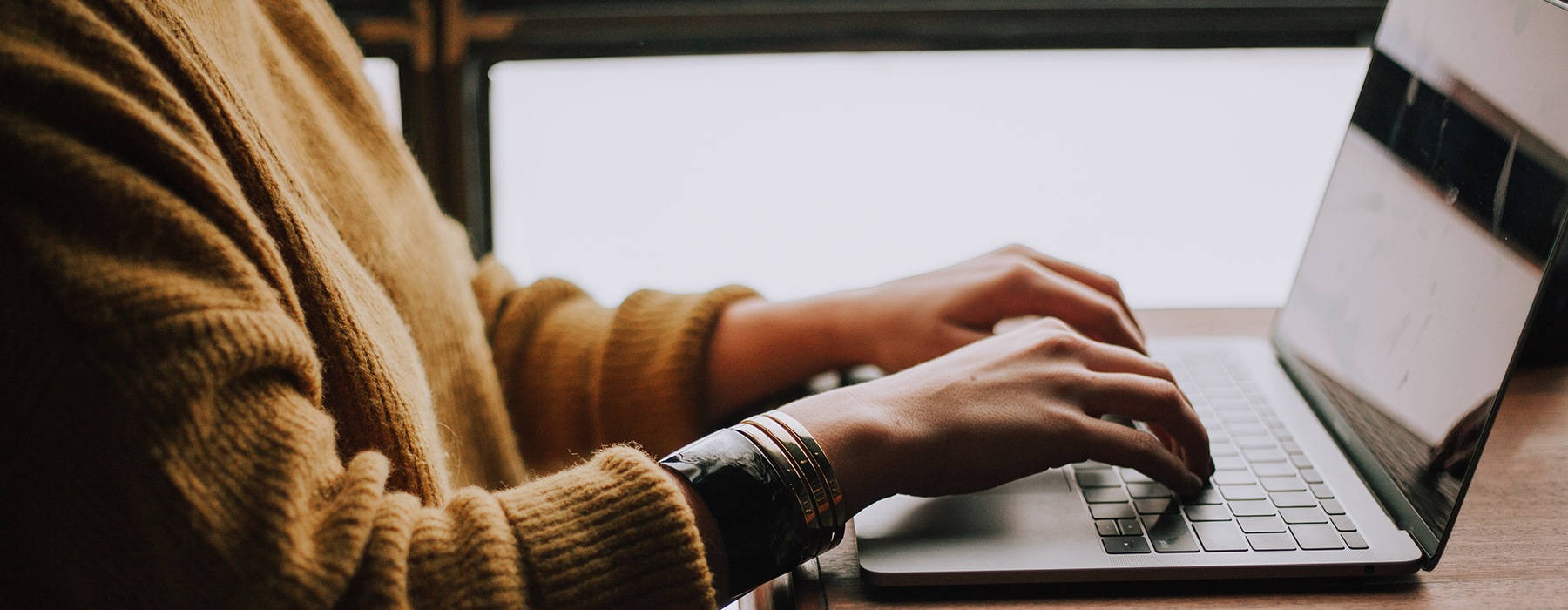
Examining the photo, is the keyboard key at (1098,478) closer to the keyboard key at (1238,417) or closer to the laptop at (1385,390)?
the laptop at (1385,390)

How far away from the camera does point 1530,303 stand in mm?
508

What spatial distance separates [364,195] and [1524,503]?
2.45 ft

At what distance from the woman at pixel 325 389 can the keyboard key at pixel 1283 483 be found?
0.05m

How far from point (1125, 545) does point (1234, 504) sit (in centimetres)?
9

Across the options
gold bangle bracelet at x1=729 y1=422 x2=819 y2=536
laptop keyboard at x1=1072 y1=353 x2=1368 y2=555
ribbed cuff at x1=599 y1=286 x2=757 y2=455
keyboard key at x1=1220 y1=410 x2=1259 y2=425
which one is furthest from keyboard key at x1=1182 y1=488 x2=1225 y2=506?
ribbed cuff at x1=599 y1=286 x2=757 y2=455

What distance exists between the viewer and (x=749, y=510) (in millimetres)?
510

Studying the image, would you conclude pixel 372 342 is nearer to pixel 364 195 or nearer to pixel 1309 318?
pixel 364 195

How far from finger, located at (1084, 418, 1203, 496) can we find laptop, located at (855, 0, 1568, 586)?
16mm

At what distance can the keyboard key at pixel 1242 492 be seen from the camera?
0.60 m

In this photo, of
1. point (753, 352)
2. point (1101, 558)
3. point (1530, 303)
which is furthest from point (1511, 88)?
point (753, 352)

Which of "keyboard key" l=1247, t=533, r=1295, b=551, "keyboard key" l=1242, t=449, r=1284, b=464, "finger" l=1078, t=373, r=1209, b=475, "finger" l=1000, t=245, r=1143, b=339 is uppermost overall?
"finger" l=1000, t=245, r=1143, b=339

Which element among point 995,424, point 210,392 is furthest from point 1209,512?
point 210,392

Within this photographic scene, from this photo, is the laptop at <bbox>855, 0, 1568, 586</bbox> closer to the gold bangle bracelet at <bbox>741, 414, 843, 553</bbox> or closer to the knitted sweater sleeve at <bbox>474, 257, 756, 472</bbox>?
the gold bangle bracelet at <bbox>741, 414, 843, 553</bbox>

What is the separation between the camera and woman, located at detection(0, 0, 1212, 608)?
1.28 ft
